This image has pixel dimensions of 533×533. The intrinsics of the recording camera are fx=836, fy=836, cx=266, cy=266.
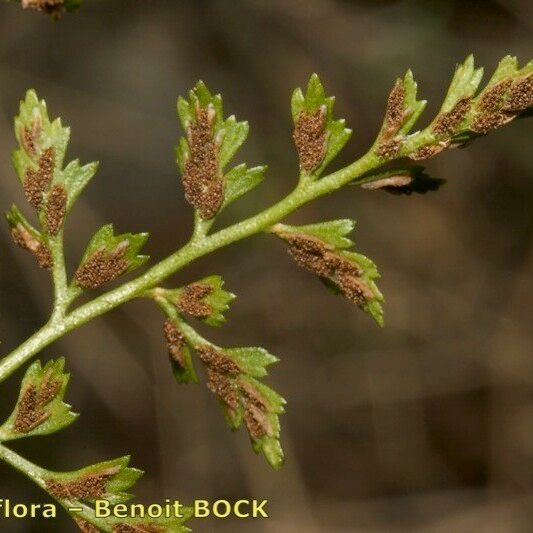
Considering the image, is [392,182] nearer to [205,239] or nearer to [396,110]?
[396,110]

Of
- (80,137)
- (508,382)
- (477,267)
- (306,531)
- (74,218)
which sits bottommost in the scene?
(306,531)

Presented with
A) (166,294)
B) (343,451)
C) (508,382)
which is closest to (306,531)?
(343,451)

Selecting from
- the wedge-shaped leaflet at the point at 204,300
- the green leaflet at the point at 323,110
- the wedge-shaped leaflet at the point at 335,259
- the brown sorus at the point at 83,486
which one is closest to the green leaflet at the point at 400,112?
the green leaflet at the point at 323,110

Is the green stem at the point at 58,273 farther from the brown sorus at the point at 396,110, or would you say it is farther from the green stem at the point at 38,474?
the brown sorus at the point at 396,110

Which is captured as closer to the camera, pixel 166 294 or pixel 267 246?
pixel 166 294

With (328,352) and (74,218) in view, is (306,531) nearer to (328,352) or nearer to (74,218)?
(328,352)

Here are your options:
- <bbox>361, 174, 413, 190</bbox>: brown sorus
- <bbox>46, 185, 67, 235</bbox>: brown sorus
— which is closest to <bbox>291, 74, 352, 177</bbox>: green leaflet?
<bbox>361, 174, 413, 190</bbox>: brown sorus

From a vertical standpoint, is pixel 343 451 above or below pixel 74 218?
below
